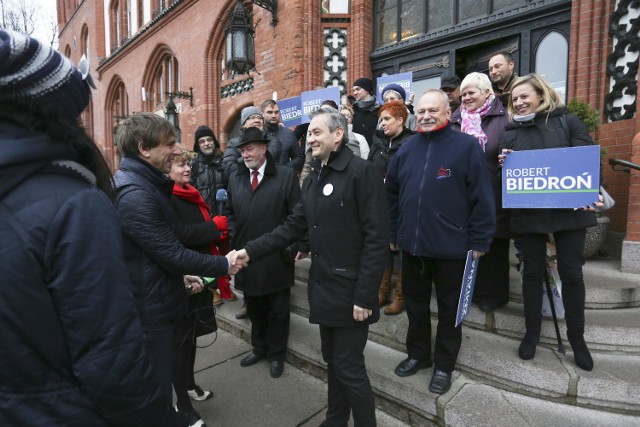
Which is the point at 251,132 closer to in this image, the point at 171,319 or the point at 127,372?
the point at 171,319

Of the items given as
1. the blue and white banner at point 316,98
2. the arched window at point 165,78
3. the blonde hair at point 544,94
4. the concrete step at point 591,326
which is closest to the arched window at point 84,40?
the arched window at point 165,78

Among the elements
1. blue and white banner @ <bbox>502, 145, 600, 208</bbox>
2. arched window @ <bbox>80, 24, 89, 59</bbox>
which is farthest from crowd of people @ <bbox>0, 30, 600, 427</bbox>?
arched window @ <bbox>80, 24, 89, 59</bbox>

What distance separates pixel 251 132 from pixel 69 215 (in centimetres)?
247

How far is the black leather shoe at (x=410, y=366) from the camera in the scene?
2.74 m

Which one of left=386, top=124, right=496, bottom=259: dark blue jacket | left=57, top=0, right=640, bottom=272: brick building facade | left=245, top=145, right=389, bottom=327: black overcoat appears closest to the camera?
left=245, top=145, right=389, bottom=327: black overcoat

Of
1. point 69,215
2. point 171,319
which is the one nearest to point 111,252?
point 69,215

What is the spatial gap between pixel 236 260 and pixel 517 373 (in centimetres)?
204

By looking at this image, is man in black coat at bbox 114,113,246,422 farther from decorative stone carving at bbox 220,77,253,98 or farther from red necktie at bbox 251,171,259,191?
decorative stone carving at bbox 220,77,253,98

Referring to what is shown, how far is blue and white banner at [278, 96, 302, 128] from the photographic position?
589 cm

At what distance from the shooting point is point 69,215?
92cm

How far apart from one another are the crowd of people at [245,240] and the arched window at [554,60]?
6.17 ft

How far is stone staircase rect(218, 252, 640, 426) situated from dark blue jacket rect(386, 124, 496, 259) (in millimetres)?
906

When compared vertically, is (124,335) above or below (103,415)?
above

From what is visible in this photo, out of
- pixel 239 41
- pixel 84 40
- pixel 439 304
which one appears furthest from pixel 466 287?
pixel 84 40
